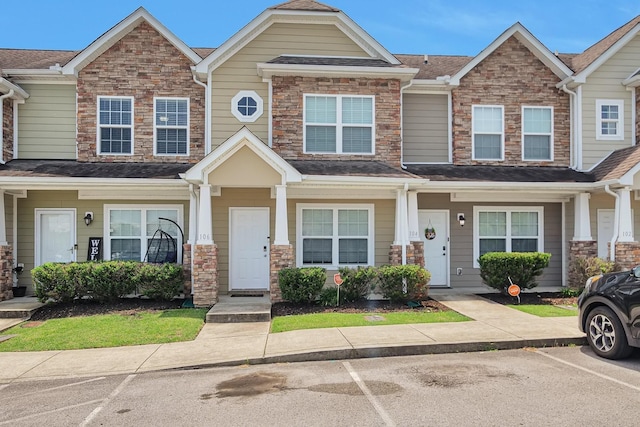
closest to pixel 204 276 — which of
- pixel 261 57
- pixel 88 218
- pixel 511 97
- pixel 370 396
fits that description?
pixel 88 218

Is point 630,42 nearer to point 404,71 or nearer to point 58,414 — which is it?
point 404,71

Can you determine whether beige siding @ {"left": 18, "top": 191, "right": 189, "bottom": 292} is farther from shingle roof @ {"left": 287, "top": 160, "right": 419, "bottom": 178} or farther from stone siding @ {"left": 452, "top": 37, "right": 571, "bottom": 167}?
stone siding @ {"left": 452, "top": 37, "right": 571, "bottom": 167}

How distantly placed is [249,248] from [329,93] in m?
4.55

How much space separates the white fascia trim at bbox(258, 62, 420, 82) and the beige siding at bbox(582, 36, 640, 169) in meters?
5.17

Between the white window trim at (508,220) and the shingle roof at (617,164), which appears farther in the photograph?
the white window trim at (508,220)

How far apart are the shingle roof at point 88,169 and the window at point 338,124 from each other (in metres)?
3.45

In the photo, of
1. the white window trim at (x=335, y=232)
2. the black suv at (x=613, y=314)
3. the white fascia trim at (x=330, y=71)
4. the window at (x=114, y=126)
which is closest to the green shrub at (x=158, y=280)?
the white window trim at (x=335, y=232)

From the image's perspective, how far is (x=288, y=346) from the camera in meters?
7.59

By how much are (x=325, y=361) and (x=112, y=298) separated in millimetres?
6213

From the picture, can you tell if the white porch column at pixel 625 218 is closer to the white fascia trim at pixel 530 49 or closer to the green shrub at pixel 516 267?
the green shrub at pixel 516 267

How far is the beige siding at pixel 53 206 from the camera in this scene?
12.6 meters

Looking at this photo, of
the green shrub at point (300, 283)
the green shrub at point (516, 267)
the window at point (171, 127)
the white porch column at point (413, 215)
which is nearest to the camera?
the green shrub at point (300, 283)

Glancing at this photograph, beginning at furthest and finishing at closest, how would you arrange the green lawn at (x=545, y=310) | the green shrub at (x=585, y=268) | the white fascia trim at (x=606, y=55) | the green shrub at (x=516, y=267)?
the white fascia trim at (x=606, y=55) < the green shrub at (x=585, y=268) < the green shrub at (x=516, y=267) < the green lawn at (x=545, y=310)

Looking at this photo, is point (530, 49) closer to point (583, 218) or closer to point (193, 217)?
point (583, 218)
